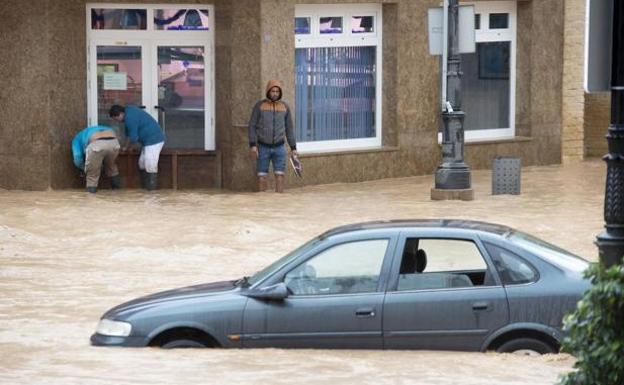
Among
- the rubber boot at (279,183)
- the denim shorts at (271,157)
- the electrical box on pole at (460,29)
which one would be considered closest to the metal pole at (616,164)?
the electrical box on pole at (460,29)

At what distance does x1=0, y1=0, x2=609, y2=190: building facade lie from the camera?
75.2ft

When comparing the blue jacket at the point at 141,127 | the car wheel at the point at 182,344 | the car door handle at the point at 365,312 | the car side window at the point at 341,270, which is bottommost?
the car wheel at the point at 182,344

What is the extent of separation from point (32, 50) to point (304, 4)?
4633mm

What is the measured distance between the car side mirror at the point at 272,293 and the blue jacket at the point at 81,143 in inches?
475

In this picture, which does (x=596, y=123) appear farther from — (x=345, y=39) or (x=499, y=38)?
(x=345, y=39)

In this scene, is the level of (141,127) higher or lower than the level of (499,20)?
lower

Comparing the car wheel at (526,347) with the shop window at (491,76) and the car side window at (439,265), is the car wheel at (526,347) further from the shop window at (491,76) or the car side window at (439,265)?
the shop window at (491,76)

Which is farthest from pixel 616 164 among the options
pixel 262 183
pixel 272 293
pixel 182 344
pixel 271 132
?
pixel 262 183

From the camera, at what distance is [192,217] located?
2009 cm

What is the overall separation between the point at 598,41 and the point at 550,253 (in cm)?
279

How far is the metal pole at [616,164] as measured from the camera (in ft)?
29.2

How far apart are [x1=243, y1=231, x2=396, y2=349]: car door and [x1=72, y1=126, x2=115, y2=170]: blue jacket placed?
12099 millimetres

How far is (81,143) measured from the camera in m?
22.9

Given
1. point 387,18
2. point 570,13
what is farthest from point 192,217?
point 570,13
